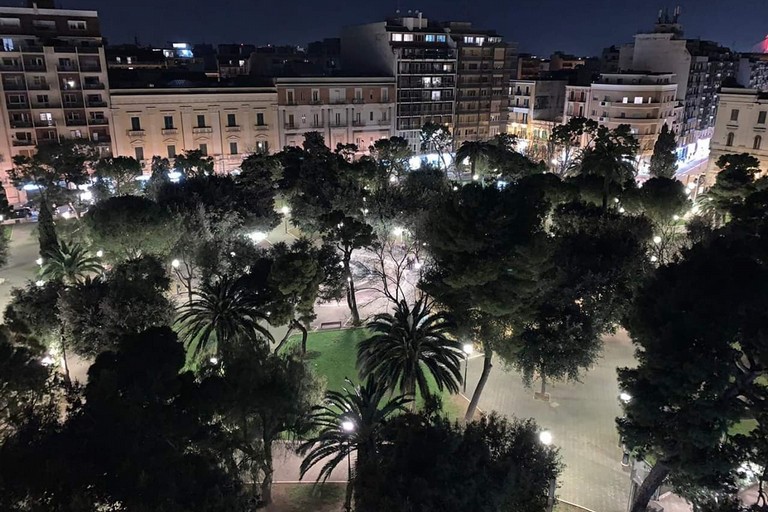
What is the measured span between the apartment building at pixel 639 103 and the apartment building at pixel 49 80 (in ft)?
231

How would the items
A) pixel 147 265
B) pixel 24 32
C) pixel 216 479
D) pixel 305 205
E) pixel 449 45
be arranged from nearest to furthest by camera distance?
1. pixel 216 479
2. pixel 147 265
3. pixel 305 205
4. pixel 24 32
5. pixel 449 45

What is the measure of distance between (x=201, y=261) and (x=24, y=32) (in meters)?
50.8

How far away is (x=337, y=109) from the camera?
8106 centimetres

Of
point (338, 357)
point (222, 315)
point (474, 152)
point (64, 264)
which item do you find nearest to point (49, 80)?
point (64, 264)

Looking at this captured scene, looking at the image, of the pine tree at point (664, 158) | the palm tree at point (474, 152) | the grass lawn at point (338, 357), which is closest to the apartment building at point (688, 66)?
the pine tree at point (664, 158)

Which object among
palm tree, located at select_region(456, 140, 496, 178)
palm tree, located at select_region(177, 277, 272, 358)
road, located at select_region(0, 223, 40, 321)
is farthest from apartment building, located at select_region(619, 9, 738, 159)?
road, located at select_region(0, 223, 40, 321)

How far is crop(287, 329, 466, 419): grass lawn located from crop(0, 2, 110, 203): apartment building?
47815 mm

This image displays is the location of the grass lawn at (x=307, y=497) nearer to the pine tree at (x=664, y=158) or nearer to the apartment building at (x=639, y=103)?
the pine tree at (x=664, y=158)

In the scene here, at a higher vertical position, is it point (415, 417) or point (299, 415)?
point (415, 417)

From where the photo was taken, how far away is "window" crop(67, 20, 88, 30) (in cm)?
6838

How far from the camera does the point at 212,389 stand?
19109 mm

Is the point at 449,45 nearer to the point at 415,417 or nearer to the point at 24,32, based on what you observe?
the point at 24,32

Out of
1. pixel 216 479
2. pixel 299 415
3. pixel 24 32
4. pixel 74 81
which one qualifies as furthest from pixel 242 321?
pixel 24 32

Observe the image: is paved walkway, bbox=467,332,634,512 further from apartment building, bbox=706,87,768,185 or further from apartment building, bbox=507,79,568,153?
apartment building, bbox=507,79,568,153
